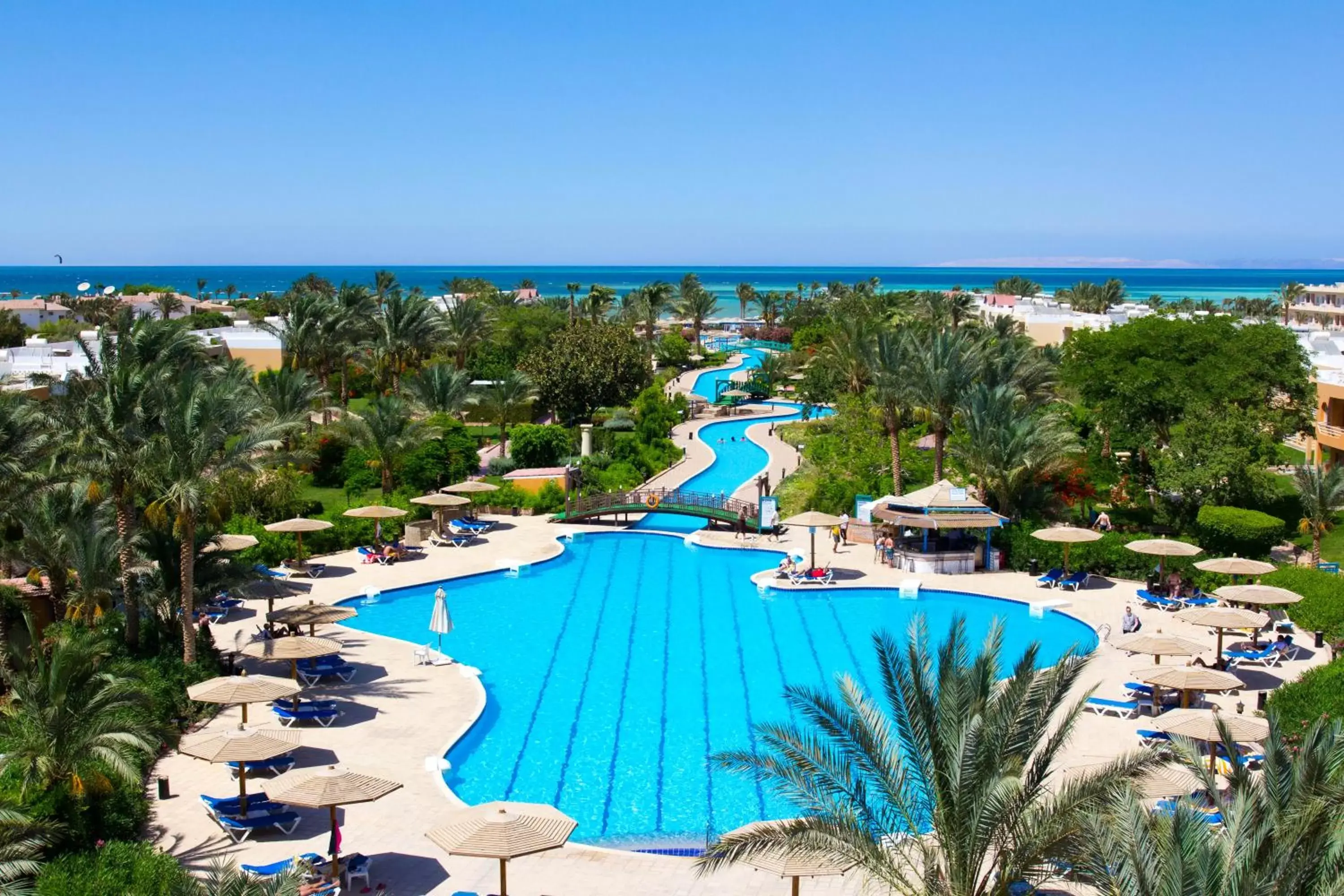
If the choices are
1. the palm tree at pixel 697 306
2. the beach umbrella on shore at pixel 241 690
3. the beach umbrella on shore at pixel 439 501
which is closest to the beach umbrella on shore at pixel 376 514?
the beach umbrella on shore at pixel 439 501

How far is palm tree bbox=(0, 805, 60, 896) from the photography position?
11.8 meters

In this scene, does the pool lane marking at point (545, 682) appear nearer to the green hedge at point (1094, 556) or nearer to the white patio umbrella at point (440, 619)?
the white patio umbrella at point (440, 619)

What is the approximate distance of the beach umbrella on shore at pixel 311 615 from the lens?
21.3 meters

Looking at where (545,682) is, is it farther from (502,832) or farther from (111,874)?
(111,874)

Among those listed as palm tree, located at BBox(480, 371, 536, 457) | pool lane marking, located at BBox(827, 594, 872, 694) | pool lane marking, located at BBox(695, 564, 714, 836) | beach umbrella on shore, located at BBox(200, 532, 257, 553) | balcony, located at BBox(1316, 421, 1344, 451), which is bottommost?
pool lane marking, located at BBox(695, 564, 714, 836)

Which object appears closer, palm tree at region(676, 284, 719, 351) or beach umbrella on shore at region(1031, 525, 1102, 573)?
beach umbrella on shore at region(1031, 525, 1102, 573)

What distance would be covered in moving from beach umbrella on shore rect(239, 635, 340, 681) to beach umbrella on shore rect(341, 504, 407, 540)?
9518mm

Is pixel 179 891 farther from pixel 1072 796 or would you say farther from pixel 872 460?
pixel 872 460

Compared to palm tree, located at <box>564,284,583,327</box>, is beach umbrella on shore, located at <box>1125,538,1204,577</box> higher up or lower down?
lower down

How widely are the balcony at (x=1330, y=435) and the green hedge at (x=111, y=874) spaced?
34.8 meters

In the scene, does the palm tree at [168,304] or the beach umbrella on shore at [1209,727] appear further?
the palm tree at [168,304]

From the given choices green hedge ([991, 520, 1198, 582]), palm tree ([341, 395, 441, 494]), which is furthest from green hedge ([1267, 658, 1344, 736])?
palm tree ([341, 395, 441, 494])

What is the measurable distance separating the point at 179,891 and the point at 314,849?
416 cm

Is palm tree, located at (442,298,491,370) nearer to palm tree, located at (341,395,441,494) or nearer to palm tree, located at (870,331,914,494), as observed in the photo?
palm tree, located at (341,395,441,494)
